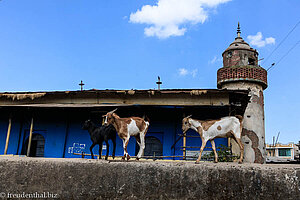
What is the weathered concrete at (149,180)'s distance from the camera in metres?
2.82

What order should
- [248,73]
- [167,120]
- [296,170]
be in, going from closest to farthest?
[296,170], [167,120], [248,73]

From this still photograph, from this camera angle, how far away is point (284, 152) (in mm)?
41781

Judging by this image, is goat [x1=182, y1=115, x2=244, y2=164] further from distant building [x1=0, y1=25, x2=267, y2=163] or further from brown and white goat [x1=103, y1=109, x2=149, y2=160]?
distant building [x1=0, y1=25, x2=267, y2=163]

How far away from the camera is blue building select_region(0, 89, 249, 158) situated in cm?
1012

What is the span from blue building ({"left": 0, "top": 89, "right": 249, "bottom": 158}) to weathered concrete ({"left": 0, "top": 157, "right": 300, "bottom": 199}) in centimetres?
640

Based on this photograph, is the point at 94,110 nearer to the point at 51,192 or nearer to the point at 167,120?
the point at 167,120

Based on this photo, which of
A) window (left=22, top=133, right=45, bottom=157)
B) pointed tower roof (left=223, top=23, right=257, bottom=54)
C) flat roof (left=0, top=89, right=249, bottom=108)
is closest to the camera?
flat roof (left=0, top=89, right=249, bottom=108)

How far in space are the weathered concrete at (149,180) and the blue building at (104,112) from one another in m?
6.40

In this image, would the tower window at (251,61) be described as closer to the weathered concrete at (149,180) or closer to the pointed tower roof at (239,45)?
the pointed tower roof at (239,45)

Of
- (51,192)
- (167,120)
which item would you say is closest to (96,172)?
(51,192)

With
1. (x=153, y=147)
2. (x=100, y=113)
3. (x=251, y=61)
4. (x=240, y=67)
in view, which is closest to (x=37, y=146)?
(x=100, y=113)

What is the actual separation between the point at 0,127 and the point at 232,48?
51.2ft

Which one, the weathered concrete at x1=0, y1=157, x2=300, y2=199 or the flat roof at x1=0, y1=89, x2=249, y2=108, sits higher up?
the flat roof at x1=0, y1=89, x2=249, y2=108

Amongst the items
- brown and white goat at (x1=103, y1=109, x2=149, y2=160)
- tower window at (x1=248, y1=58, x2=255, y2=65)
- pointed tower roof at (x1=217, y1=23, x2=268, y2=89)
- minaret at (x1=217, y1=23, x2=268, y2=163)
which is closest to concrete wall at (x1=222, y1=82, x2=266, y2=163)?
minaret at (x1=217, y1=23, x2=268, y2=163)
